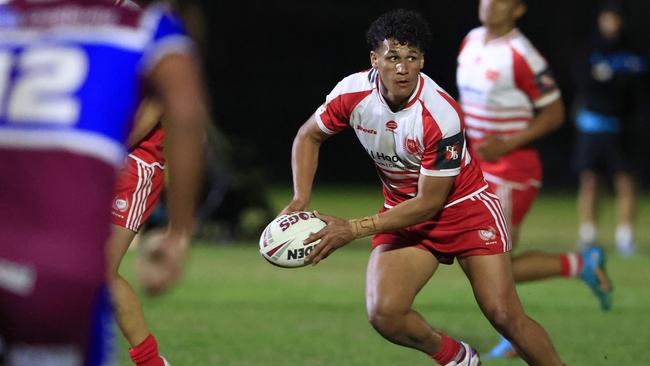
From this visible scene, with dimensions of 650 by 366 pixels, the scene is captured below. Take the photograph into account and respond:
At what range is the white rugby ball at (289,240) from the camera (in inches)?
209

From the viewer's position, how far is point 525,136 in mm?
7555

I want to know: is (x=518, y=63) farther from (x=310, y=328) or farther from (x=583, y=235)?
(x=583, y=235)

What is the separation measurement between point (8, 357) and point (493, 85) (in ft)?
16.4

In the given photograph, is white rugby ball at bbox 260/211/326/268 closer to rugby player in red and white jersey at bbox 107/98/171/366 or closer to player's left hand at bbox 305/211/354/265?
player's left hand at bbox 305/211/354/265

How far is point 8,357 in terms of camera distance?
3.20 m

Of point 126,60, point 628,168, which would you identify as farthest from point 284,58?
point 126,60

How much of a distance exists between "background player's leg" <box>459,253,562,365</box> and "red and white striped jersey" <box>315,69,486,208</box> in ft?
1.32

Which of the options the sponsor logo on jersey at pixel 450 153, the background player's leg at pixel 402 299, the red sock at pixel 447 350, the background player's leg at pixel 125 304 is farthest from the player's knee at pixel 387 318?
the background player's leg at pixel 125 304

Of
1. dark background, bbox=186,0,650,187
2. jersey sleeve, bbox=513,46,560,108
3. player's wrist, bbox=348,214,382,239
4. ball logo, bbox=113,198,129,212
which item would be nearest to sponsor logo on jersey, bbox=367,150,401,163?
player's wrist, bbox=348,214,382,239

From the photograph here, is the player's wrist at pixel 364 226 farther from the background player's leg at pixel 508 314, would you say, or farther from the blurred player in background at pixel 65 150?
the blurred player in background at pixel 65 150

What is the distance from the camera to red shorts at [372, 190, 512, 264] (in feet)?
18.8

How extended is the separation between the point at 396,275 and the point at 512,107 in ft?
7.82

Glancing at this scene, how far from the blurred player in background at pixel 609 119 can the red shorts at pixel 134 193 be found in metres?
7.98

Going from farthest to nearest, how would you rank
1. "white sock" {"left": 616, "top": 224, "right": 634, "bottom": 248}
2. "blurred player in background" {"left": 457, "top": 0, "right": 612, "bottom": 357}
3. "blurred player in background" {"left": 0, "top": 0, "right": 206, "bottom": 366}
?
1. "white sock" {"left": 616, "top": 224, "right": 634, "bottom": 248}
2. "blurred player in background" {"left": 457, "top": 0, "right": 612, "bottom": 357}
3. "blurred player in background" {"left": 0, "top": 0, "right": 206, "bottom": 366}
